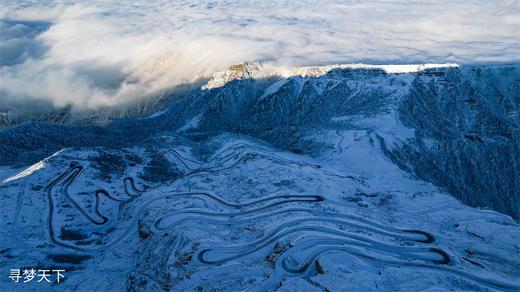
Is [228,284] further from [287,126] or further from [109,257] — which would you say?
[287,126]

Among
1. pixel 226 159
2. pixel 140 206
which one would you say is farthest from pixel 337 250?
pixel 226 159

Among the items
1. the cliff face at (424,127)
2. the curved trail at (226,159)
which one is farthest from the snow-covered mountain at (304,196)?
the curved trail at (226,159)

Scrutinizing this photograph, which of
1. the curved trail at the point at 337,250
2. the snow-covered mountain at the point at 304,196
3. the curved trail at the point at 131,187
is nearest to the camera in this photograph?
the curved trail at the point at 337,250

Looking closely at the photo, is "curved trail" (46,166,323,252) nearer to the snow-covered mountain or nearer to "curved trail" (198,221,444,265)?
the snow-covered mountain

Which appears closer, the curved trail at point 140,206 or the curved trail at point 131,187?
the curved trail at point 140,206

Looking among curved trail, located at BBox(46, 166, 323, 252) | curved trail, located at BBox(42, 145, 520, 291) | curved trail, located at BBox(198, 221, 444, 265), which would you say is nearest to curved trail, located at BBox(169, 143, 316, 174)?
curved trail, located at BBox(46, 166, 323, 252)

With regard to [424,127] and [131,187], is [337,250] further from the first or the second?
[424,127]

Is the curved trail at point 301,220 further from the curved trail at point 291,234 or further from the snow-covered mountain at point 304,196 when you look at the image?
the snow-covered mountain at point 304,196

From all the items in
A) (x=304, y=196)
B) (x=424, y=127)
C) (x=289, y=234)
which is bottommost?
(x=424, y=127)

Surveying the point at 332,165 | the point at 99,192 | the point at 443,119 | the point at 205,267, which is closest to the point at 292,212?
the point at 205,267
